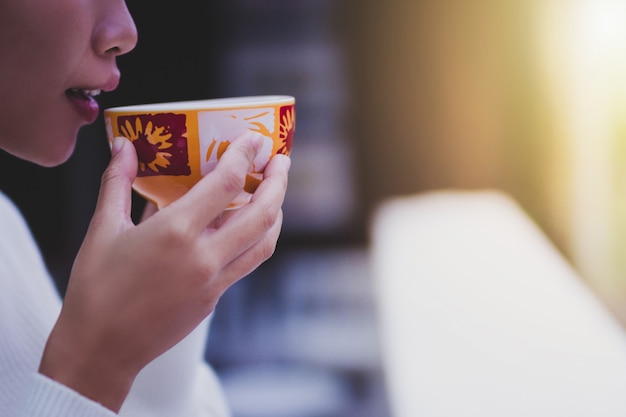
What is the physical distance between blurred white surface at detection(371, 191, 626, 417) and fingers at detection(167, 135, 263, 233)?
76cm

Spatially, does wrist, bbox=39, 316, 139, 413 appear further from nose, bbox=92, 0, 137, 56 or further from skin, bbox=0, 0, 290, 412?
nose, bbox=92, 0, 137, 56

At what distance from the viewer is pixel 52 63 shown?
1.86 ft

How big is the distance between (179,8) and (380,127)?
107 centimetres

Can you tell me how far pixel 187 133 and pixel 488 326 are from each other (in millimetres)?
1285

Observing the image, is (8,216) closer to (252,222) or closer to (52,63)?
(52,63)

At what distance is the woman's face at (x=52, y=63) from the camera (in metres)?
0.56

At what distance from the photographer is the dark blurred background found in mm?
2488

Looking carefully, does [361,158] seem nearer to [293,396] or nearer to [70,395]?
[293,396]

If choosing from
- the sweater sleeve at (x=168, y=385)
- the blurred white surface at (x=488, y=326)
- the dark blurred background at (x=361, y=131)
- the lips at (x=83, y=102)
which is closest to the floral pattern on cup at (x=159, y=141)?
the lips at (x=83, y=102)

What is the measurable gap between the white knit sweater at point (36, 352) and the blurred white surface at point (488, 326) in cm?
61

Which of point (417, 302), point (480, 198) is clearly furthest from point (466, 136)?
point (417, 302)

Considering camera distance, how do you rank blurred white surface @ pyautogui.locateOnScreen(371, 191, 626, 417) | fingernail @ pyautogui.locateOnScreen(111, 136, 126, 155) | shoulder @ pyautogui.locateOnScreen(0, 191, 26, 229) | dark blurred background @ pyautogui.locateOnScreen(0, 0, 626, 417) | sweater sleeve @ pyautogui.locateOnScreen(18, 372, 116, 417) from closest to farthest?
1. sweater sleeve @ pyautogui.locateOnScreen(18, 372, 116, 417)
2. fingernail @ pyautogui.locateOnScreen(111, 136, 126, 155)
3. shoulder @ pyautogui.locateOnScreen(0, 191, 26, 229)
4. blurred white surface @ pyautogui.locateOnScreen(371, 191, 626, 417)
5. dark blurred background @ pyautogui.locateOnScreen(0, 0, 626, 417)

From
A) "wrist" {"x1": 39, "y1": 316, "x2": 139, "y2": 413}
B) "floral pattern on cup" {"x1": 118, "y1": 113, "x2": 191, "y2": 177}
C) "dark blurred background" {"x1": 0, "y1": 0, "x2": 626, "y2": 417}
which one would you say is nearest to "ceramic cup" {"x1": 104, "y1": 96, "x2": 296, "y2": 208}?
"floral pattern on cup" {"x1": 118, "y1": 113, "x2": 191, "y2": 177}

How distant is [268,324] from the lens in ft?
8.32
